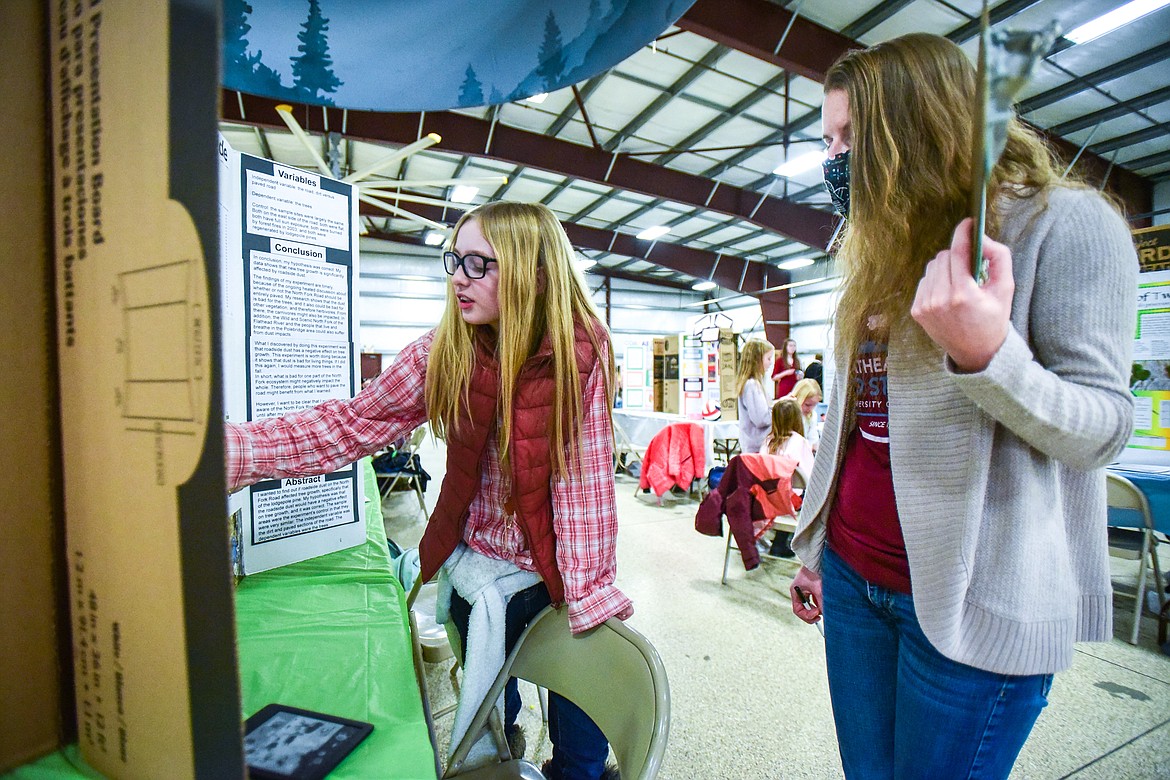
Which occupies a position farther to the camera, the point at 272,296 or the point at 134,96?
the point at 272,296

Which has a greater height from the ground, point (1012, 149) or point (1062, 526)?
point (1012, 149)

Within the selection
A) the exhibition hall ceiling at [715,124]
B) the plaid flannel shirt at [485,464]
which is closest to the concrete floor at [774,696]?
the plaid flannel shirt at [485,464]

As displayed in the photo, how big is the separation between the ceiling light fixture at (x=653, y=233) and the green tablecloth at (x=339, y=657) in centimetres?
1096

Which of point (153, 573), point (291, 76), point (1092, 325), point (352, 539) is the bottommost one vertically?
point (352, 539)

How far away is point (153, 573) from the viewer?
8.5 inches

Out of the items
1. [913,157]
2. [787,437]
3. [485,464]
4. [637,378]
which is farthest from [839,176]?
[637,378]

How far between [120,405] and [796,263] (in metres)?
14.3

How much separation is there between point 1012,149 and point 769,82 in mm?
6428

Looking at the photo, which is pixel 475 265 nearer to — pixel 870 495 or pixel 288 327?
pixel 288 327

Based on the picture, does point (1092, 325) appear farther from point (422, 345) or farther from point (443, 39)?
point (422, 345)

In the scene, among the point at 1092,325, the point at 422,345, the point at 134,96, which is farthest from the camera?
the point at 422,345

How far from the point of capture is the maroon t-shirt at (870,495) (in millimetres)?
758

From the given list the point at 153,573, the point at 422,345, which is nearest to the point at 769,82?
the point at 422,345

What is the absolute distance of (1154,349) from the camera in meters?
2.88
